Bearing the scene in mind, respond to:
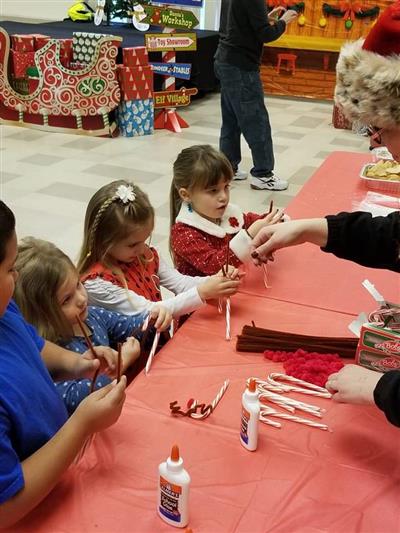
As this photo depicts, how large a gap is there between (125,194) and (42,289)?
0.47 metres

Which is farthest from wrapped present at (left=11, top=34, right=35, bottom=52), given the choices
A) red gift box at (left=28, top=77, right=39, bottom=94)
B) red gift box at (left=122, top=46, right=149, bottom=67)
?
red gift box at (left=122, top=46, right=149, bottom=67)

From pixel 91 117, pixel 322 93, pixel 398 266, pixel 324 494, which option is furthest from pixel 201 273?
pixel 322 93

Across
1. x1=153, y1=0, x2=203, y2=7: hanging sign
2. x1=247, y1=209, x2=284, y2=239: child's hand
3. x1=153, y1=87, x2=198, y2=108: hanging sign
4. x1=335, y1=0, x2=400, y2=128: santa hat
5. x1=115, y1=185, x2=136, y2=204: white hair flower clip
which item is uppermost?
x1=335, y1=0, x2=400, y2=128: santa hat

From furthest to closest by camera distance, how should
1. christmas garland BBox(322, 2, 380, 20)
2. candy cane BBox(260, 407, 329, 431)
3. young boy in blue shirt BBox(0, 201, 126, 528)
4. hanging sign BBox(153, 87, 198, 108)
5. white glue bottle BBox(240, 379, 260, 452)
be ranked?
1. christmas garland BBox(322, 2, 380, 20)
2. hanging sign BBox(153, 87, 198, 108)
3. candy cane BBox(260, 407, 329, 431)
4. white glue bottle BBox(240, 379, 260, 452)
5. young boy in blue shirt BBox(0, 201, 126, 528)

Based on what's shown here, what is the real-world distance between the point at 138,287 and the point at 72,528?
0.94m

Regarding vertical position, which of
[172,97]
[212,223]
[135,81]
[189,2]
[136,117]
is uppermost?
[189,2]

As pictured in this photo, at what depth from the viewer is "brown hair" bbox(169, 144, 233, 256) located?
2064mm

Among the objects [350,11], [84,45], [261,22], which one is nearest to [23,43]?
[84,45]

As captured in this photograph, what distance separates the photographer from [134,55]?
18.7 feet

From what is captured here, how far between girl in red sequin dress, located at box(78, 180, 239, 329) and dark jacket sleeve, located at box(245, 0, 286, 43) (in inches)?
106

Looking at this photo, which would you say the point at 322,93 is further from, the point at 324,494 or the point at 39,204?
the point at 324,494

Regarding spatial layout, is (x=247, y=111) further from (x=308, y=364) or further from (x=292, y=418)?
(x=292, y=418)

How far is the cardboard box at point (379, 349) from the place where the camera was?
1.29m

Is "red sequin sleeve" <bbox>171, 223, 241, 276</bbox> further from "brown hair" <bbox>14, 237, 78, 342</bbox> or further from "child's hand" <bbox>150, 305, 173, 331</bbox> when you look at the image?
"brown hair" <bbox>14, 237, 78, 342</bbox>
